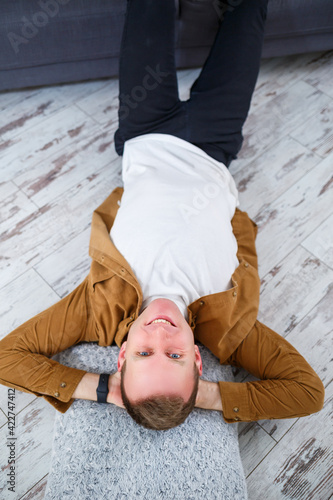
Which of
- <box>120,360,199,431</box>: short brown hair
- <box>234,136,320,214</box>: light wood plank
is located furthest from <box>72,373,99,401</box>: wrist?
<box>234,136,320,214</box>: light wood plank

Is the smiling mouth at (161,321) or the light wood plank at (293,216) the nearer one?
the smiling mouth at (161,321)

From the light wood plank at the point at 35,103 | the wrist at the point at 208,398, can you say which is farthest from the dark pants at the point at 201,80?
the wrist at the point at 208,398

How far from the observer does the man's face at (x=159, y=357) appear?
0.96 meters

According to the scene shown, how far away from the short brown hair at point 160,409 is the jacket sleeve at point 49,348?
0.65 feet

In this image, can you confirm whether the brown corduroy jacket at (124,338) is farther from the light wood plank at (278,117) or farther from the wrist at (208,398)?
the light wood plank at (278,117)

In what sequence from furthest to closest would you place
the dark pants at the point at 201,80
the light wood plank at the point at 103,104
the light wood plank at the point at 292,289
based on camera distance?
1. the light wood plank at the point at 103,104
2. the light wood plank at the point at 292,289
3. the dark pants at the point at 201,80

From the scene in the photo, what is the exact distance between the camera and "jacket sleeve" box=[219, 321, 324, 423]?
44.0 inches

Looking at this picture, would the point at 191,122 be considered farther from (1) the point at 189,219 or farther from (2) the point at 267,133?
(2) the point at 267,133

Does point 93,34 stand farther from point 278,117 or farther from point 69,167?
point 278,117

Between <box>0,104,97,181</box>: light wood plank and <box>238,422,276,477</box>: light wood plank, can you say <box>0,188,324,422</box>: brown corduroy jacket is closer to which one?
<box>238,422,276,477</box>: light wood plank

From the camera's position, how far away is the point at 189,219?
1208 millimetres

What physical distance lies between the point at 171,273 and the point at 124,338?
24 centimetres

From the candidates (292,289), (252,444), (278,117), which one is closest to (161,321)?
(252,444)

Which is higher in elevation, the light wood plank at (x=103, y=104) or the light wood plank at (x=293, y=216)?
the light wood plank at (x=103, y=104)
